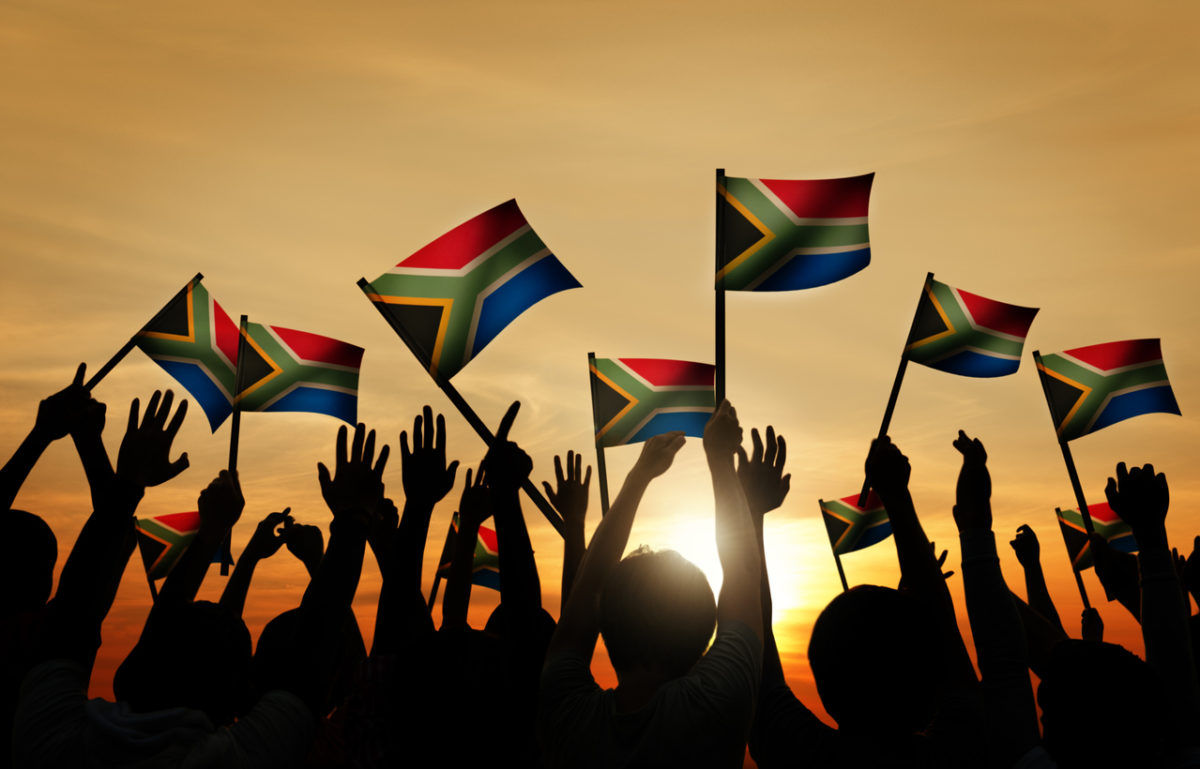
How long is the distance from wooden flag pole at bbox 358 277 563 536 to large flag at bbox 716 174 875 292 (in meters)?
3.19

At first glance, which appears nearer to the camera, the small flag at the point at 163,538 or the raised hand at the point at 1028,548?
the raised hand at the point at 1028,548

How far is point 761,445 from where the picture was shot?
168 inches

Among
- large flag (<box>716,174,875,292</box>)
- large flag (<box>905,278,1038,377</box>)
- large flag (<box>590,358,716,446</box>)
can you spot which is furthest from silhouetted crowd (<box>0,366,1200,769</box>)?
large flag (<box>590,358,716,446</box>)

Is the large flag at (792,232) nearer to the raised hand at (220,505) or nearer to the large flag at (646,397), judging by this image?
the large flag at (646,397)

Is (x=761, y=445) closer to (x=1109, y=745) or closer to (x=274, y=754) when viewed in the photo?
(x=1109, y=745)

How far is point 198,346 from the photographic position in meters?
12.3

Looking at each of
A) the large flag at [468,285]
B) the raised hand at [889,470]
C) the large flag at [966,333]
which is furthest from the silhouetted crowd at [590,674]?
the large flag at [966,333]

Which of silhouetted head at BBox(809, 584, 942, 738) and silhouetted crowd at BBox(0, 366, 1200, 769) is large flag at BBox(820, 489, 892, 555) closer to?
silhouetted crowd at BBox(0, 366, 1200, 769)

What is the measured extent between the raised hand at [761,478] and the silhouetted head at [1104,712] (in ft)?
4.51

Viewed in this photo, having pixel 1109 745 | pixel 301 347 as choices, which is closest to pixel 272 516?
pixel 1109 745

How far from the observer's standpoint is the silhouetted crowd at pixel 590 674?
301 centimetres

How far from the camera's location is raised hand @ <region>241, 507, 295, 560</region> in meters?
6.39

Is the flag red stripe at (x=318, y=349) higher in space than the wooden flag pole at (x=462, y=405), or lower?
higher

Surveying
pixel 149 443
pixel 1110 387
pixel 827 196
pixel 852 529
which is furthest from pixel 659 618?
pixel 852 529
